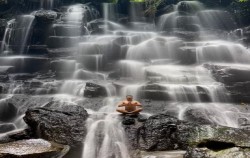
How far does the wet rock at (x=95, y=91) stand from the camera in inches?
530

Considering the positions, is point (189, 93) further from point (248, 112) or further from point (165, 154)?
point (165, 154)

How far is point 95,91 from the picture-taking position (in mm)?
13477

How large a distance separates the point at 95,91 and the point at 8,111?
4.33 m

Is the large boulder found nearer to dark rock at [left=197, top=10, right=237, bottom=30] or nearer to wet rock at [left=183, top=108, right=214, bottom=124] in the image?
wet rock at [left=183, top=108, right=214, bottom=124]

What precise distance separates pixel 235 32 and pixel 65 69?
14895 millimetres

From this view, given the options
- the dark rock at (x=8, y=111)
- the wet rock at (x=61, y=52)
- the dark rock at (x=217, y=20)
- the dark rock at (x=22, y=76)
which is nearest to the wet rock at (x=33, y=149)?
the dark rock at (x=8, y=111)

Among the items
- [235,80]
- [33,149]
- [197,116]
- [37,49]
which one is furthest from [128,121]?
[37,49]

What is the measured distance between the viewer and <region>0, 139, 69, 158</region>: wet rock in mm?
6895

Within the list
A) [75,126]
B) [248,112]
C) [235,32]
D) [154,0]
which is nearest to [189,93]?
[248,112]

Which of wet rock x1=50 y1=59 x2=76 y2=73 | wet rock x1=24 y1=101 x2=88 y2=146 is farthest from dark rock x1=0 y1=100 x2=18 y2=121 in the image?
wet rock x1=50 y1=59 x2=76 y2=73

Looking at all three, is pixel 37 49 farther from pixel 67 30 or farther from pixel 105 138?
pixel 105 138

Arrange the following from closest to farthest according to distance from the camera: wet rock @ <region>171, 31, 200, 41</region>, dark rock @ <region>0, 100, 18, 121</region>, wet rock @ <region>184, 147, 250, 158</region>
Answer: wet rock @ <region>184, 147, 250, 158</region>, dark rock @ <region>0, 100, 18, 121</region>, wet rock @ <region>171, 31, 200, 41</region>

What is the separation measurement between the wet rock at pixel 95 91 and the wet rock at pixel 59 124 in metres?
3.35

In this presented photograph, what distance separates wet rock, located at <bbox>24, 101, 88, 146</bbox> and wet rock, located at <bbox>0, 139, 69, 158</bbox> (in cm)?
52
